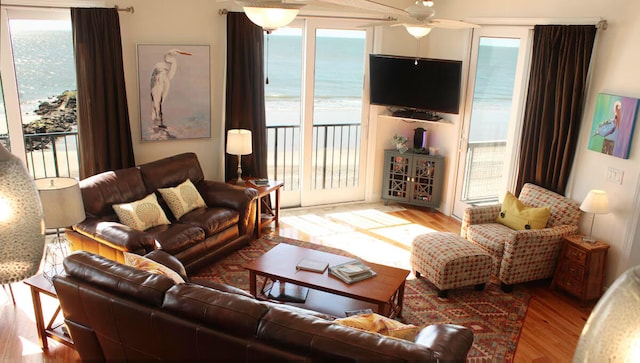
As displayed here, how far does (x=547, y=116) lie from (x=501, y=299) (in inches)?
74.2

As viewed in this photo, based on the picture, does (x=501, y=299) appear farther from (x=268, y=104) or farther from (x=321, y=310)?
(x=268, y=104)

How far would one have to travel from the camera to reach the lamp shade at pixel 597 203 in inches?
177

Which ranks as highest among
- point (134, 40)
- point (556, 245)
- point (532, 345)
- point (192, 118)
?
point (134, 40)

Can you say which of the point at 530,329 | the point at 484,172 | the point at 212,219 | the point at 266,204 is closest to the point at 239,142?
the point at 266,204

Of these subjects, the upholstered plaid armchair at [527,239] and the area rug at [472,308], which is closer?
the area rug at [472,308]

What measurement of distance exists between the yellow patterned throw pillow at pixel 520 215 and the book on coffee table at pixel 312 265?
6.82ft

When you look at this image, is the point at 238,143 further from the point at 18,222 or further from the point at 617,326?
the point at 617,326

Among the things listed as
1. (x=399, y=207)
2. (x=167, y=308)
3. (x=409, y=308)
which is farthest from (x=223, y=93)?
(x=167, y=308)

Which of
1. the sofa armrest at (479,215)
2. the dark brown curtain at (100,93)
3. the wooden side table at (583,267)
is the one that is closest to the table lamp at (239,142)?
the dark brown curtain at (100,93)

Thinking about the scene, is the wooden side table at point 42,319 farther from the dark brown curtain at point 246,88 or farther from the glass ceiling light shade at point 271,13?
the dark brown curtain at point 246,88

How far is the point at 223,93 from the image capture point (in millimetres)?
6012

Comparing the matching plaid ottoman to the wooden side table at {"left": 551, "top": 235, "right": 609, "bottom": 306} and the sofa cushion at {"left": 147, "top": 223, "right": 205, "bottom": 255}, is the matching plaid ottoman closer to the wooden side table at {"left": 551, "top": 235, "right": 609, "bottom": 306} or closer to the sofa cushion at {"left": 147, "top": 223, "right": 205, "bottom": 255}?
the wooden side table at {"left": 551, "top": 235, "right": 609, "bottom": 306}

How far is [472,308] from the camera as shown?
4.49 meters

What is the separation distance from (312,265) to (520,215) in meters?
2.24
